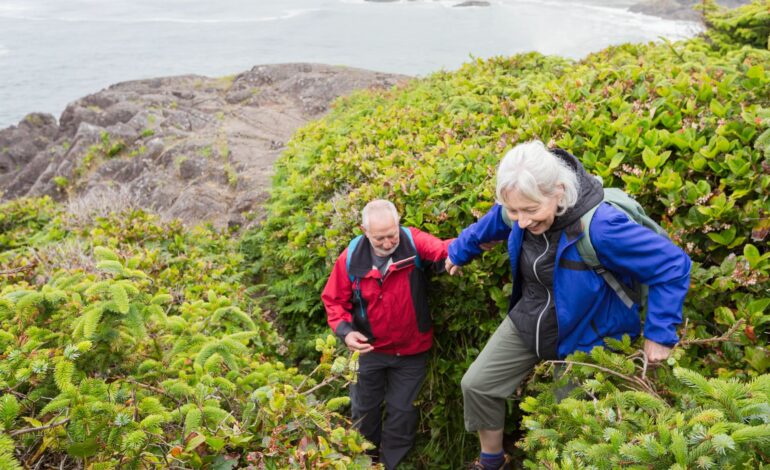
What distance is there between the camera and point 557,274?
329cm

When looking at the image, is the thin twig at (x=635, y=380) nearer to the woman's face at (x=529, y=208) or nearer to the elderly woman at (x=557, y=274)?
the elderly woman at (x=557, y=274)

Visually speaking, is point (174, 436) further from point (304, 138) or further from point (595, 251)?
point (304, 138)

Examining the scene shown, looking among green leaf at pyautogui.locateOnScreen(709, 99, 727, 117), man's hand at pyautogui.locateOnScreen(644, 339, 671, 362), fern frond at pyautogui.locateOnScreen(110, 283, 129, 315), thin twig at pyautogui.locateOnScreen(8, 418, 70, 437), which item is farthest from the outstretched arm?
thin twig at pyautogui.locateOnScreen(8, 418, 70, 437)

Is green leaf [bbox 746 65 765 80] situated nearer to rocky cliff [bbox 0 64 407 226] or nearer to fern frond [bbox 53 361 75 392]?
fern frond [bbox 53 361 75 392]

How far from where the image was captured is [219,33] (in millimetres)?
39812

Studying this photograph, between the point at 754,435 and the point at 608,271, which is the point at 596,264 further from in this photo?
the point at 754,435

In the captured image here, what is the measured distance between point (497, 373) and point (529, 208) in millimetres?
1301

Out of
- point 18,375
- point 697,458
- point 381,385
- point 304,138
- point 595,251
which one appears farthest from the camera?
point 304,138

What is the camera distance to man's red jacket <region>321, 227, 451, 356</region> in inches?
175

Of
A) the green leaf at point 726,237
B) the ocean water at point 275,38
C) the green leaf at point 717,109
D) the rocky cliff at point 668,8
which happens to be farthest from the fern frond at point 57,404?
the rocky cliff at point 668,8

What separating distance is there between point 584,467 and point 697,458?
0.43 m

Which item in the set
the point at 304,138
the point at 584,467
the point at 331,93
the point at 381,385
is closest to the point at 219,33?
the point at 331,93

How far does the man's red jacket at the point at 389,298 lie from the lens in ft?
14.6

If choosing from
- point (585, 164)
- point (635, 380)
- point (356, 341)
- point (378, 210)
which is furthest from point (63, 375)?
point (585, 164)
